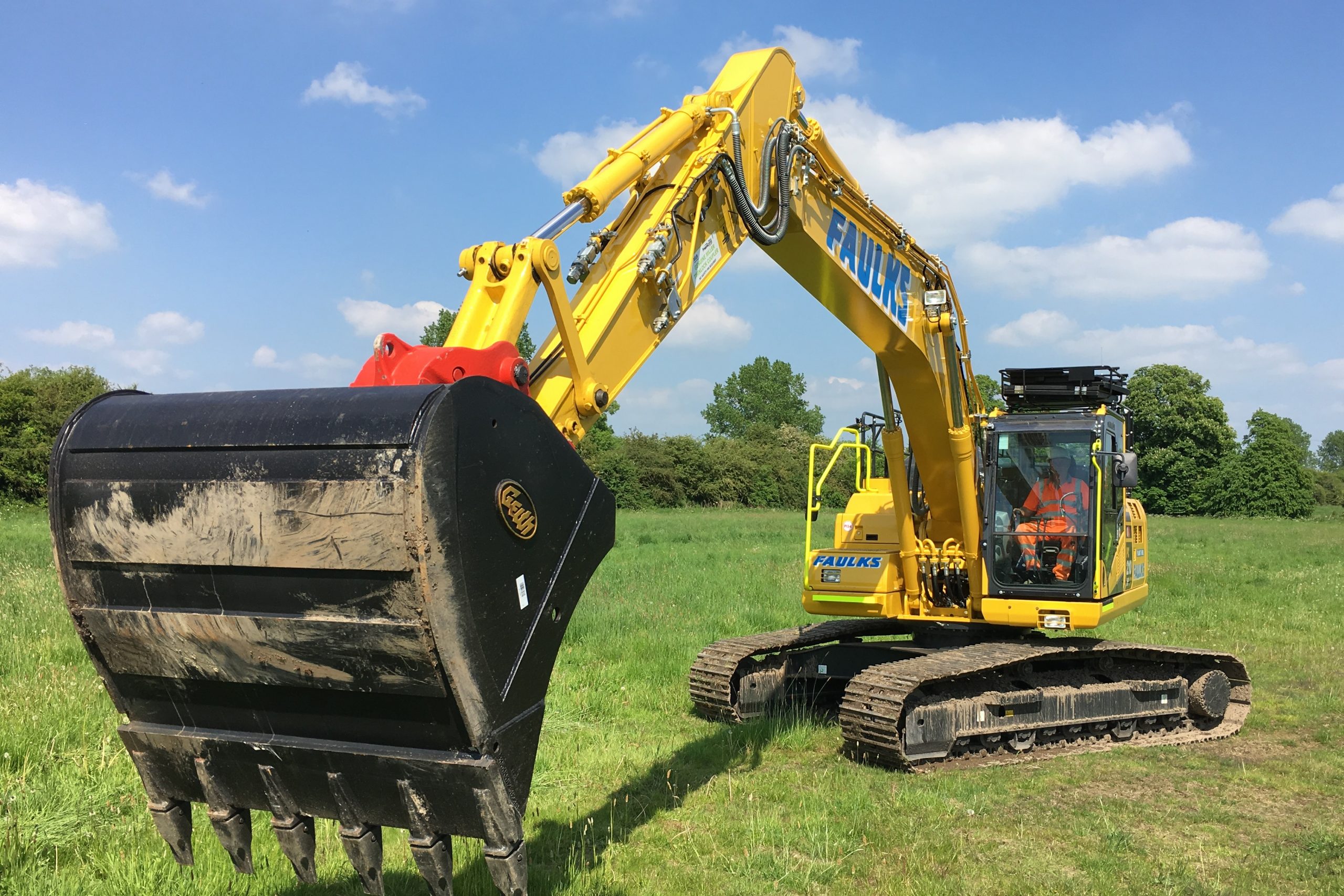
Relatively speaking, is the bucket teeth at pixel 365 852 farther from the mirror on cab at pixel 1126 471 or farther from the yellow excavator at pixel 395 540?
the mirror on cab at pixel 1126 471

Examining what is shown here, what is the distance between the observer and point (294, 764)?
3.37 meters

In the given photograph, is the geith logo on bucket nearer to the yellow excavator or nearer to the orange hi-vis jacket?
the yellow excavator

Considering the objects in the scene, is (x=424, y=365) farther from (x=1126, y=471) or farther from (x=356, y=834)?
(x=1126, y=471)

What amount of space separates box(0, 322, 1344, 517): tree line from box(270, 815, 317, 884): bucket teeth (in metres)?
31.3

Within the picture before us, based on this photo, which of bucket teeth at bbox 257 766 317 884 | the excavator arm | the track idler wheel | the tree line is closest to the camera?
bucket teeth at bbox 257 766 317 884

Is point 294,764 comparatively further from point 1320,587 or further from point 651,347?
point 1320,587

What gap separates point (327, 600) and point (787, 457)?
172ft

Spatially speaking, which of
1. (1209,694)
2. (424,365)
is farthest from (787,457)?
(424,365)

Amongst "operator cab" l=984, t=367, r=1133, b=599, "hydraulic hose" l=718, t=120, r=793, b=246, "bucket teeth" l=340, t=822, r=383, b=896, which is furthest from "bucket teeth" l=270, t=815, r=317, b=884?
"operator cab" l=984, t=367, r=1133, b=599

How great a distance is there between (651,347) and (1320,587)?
57.6 ft

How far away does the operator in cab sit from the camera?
8.13 metres

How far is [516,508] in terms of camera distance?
3.34 metres

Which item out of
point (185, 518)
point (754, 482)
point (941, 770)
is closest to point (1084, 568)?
point (941, 770)

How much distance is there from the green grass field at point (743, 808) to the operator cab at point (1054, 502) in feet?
4.78
